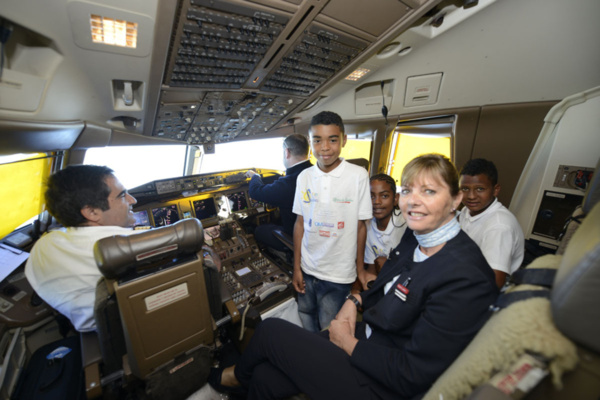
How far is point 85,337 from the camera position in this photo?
4.56ft

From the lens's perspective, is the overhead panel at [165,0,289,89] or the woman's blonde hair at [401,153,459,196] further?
the overhead panel at [165,0,289,89]

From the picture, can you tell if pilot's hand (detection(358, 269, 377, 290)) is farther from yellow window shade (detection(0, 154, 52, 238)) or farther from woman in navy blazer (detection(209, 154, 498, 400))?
yellow window shade (detection(0, 154, 52, 238))

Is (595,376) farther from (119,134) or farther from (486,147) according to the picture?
(119,134)

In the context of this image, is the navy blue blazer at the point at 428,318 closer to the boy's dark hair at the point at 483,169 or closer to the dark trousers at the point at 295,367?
the dark trousers at the point at 295,367

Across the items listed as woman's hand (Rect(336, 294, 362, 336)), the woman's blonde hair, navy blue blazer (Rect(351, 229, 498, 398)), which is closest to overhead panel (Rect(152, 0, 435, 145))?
the woman's blonde hair

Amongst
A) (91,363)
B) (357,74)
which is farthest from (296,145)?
(91,363)

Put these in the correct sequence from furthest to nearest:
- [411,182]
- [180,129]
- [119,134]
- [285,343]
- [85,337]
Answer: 1. [180,129]
2. [119,134]
3. [85,337]
4. [285,343]
5. [411,182]

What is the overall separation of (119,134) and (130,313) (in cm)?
182

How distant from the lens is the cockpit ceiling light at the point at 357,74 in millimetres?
2389

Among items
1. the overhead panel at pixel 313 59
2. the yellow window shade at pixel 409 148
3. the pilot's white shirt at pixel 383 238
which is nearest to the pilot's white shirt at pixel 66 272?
the overhead panel at pixel 313 59

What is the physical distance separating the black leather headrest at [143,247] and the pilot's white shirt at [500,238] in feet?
6.07

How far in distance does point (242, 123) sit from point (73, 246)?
2105mm

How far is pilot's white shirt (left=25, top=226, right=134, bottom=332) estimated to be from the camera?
1.29 metres

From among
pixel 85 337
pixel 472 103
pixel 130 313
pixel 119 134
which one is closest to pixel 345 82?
pixel 472 103
